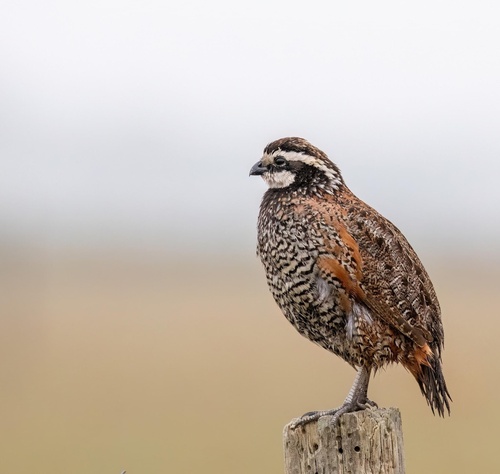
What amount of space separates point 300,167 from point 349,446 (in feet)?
6.29

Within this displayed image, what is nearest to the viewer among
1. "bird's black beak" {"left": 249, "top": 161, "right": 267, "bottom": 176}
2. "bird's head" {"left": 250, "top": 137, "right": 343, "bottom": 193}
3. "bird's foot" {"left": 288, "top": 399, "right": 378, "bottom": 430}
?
"bird's foot" {"left": 288, "top": 399, "right": 378, "bottom": 430}

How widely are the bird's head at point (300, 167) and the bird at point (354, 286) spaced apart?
0.15 ft

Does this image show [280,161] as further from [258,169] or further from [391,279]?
[391,279]

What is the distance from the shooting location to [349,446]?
5062mm

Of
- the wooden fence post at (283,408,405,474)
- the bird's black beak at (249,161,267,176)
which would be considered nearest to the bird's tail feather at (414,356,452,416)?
the wooden fence post at (283,408,405,474)

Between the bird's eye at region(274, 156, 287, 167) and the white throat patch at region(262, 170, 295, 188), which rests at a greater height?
the bird's eye at region(274, 156, 287, 167)

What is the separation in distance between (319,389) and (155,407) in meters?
2.32

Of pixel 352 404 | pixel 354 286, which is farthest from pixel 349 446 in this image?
pixel 354 286

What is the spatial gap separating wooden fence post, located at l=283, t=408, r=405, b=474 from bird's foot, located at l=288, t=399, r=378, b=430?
7 centimetres

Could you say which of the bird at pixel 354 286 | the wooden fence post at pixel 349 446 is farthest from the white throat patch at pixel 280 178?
the wooden fence post at pixel 349 446

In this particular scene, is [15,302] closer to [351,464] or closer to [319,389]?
[319,389]

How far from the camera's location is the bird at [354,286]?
19.8 ft

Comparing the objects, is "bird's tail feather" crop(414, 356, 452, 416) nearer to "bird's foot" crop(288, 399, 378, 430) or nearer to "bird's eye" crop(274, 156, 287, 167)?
"bird's foot" crop(288, 399, 378, 430)

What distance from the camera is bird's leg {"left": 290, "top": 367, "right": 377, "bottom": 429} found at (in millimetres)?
5395
